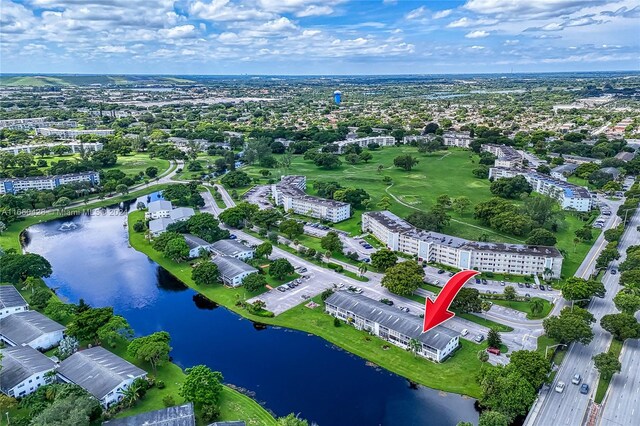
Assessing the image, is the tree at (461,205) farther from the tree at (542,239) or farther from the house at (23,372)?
the house at (23,372)

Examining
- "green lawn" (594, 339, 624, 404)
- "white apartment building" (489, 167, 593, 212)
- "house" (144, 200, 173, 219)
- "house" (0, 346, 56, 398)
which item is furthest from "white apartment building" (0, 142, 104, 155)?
"green lawn" (594, 339, 624, 404)

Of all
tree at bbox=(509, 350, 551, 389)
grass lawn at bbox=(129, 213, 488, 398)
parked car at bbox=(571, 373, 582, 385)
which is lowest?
grass lawn at bbox=(129, 213, 488, 398)

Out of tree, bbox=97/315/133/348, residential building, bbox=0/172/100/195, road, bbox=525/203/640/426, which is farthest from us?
residential building, bbox=0/172/100/195

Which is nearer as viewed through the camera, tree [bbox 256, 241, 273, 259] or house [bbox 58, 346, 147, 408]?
house [bbox 58, 346, 147, 408]

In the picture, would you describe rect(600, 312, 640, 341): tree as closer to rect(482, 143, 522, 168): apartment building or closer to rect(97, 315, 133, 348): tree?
rect(97, 315, 133, 348): tree

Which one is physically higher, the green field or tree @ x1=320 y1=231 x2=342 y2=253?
tree @ x1=320 y1=231 x2=342 y2=253

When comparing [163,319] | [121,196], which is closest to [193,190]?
[121,196]

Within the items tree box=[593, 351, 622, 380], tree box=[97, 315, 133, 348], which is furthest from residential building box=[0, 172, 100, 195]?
tree box=[593, 351, 622, 380]

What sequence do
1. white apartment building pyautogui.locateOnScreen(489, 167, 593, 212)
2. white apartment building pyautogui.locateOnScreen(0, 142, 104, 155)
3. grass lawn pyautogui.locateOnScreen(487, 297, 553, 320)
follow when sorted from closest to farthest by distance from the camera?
grass lawn pyautogui.locateOnScreen(487, 297, 553, 320), white apartment building pyautogui.locateOnScreen(489, 167, 593, 212), white apartment building pyautogui.locateOnScreen(0, 142, 104, 155)
